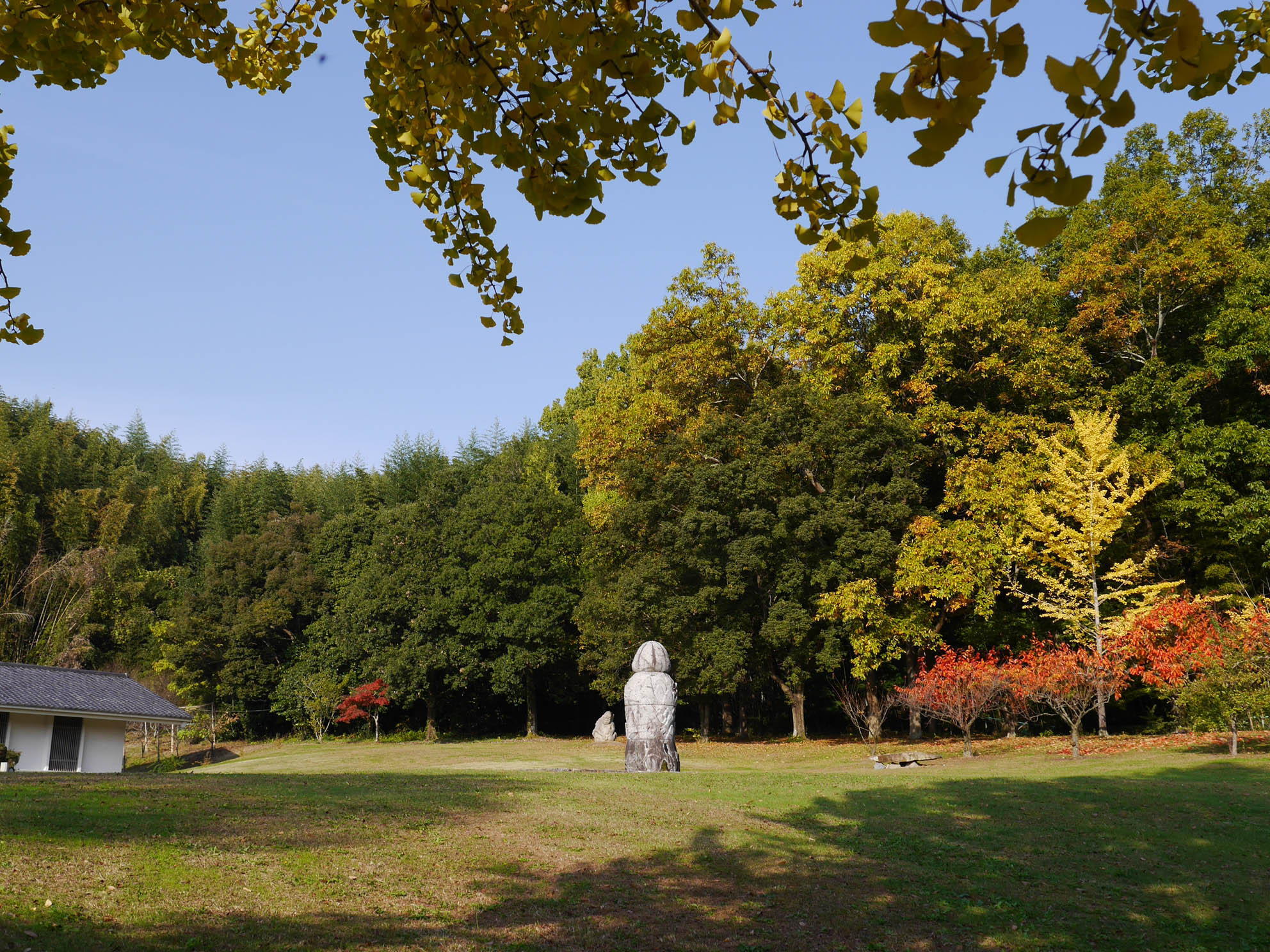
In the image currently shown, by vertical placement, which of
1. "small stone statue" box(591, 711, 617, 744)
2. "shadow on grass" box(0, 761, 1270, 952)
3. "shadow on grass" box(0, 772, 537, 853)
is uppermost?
"shadow on grass" box(0, 772, 537, 853)

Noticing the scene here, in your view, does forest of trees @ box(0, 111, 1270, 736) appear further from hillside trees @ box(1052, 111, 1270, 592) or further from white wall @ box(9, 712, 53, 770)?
white wall @ box(9, 712, 53, 770)

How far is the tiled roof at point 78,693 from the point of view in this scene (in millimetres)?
20688

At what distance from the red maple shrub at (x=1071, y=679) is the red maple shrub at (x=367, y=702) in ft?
61.3

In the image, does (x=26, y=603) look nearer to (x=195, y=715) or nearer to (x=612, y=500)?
(x=195, y=715)

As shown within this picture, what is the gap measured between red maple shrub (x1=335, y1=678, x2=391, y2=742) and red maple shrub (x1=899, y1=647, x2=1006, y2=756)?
16.4 meters

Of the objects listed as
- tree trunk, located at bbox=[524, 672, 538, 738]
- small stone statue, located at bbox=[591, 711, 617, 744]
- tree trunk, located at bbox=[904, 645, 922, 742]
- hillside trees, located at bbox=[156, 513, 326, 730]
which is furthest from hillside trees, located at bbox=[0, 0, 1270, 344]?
hillside trees, located at bbox=[156, 513, 326, 730]

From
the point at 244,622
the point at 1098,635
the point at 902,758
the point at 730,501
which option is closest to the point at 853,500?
the point at 730,501

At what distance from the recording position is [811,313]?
21.5m

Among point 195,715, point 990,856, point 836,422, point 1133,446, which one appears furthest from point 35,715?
point 1133,446

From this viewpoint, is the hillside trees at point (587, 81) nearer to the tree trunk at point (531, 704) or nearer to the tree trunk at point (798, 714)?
the tree trunk at point (798, 714)

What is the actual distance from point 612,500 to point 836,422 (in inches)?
348

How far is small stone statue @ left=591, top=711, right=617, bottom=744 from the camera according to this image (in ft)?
84.9

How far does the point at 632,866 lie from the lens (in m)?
6.75

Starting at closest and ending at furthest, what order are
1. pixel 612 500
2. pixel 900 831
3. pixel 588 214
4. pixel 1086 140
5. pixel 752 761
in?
pixel 1086 140 < pixel 588 214 < pixel 900 831 < pixel 752 761 < pixel 612 500
